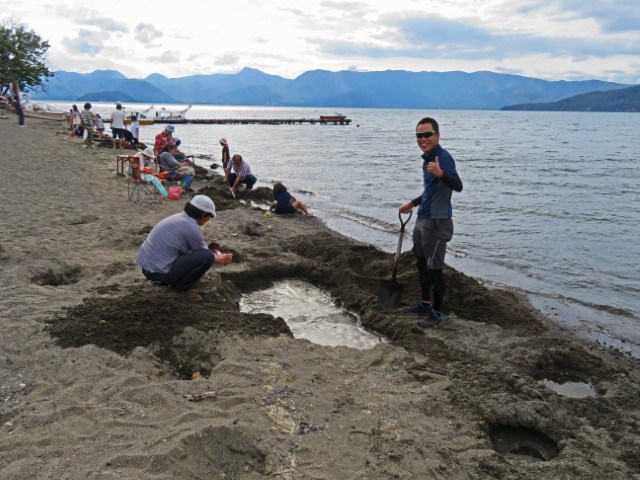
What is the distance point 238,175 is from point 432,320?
29.1 feet

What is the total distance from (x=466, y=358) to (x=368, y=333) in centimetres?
121

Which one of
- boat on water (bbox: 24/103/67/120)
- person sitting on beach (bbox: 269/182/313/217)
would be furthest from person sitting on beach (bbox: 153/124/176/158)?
boat on water (bbox: 24/103/67/120)

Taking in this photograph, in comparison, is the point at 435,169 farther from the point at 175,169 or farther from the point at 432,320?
the point at 175,169

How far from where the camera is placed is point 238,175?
43.0 feet

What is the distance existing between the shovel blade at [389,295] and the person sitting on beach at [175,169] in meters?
8.40

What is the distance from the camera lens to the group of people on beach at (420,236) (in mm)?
4973

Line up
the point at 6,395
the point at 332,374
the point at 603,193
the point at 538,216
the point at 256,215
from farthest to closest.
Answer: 1. the point at 603,193
2. the point at 538,216
3. the point at 256,215
4. the point at 332,374
5. the point at 6,395

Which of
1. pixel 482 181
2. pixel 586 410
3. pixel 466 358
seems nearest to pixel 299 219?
pixel 466 358

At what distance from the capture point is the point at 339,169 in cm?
2408

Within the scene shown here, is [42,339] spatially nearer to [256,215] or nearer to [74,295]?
[74,295]

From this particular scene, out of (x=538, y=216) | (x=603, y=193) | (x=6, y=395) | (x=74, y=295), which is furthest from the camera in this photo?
(x=603, y=193)

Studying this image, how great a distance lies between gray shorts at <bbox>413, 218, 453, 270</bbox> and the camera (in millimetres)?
5078

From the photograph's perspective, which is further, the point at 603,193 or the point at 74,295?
the point at 603,193

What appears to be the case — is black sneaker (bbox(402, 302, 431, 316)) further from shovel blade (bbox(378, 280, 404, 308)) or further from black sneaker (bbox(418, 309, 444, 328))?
shovel blade (bbox(378, 280, 404, 308))
